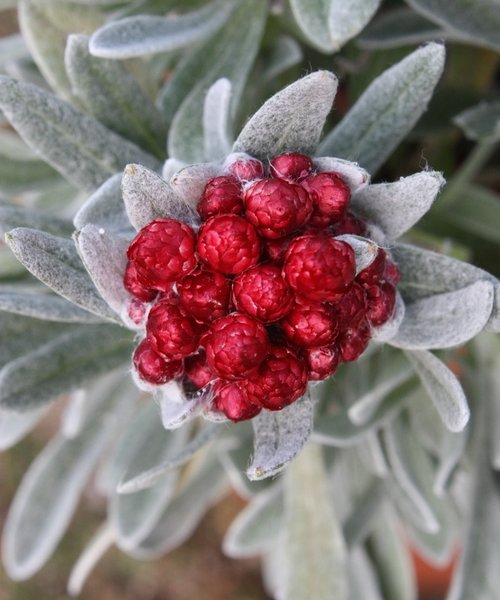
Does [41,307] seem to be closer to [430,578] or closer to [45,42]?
[45,42]

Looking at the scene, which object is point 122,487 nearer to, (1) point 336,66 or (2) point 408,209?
(2) point 408,209

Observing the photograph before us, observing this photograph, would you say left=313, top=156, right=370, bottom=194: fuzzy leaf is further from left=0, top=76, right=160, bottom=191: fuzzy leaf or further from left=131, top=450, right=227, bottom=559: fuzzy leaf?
left=131, top=450, right=227, bottom=559: fuzzy leaf

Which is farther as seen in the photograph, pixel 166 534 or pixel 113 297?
pixel 166 534

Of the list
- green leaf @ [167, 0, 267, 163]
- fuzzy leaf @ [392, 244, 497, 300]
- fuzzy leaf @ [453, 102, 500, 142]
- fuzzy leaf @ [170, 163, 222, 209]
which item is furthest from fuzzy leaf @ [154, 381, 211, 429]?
fuzzy leaf @ [453, 102, 500, 142]

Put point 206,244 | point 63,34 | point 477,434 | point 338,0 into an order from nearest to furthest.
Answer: point 206,244 → point 338,0 → point 63,34 → point 477,434

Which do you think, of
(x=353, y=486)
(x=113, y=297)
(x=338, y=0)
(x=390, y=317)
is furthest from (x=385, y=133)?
(x=353, y=486)

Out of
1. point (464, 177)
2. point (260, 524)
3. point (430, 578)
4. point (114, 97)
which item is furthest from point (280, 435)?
point (430, 578)
